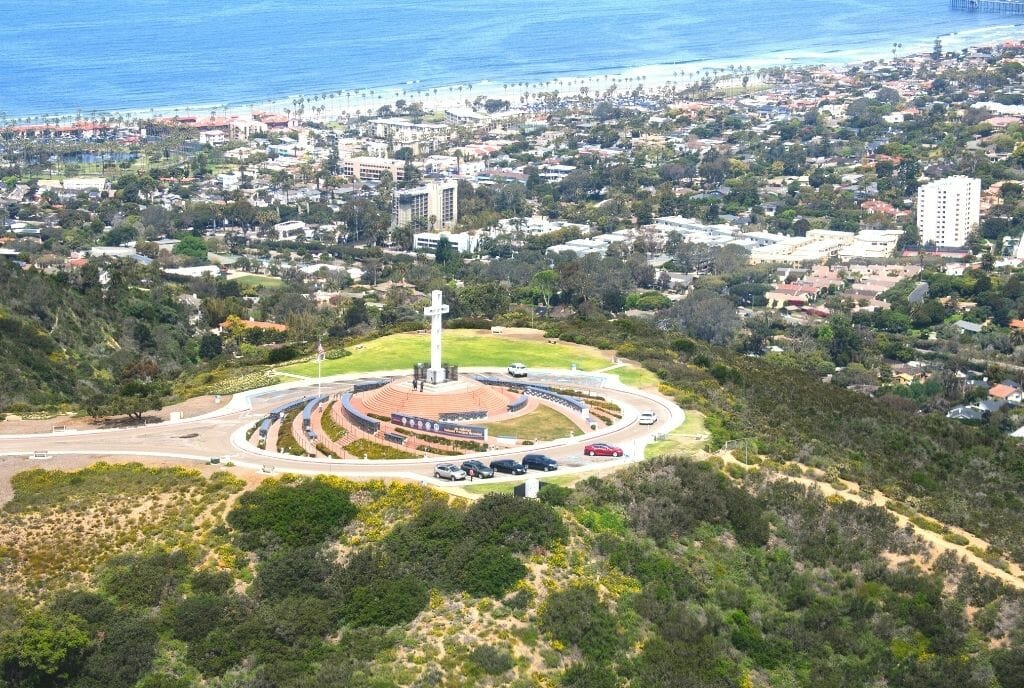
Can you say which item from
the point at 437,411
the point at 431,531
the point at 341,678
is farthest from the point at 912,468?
the point at 341,678

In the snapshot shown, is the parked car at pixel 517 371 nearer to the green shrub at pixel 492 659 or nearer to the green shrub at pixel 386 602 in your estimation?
the green shrub at pixel 386 602

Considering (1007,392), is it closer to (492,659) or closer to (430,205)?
(492,659)

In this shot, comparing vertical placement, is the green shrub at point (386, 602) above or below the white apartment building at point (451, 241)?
above

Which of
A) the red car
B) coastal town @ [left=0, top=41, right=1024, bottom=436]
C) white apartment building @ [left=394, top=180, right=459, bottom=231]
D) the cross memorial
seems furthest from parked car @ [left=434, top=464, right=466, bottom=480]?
white apartment building @ [left=394, top=180, right=459, bottom=231]

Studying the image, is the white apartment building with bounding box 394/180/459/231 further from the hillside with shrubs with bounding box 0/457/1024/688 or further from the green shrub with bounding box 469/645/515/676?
the green shrub with bounding box 469/645/515/676

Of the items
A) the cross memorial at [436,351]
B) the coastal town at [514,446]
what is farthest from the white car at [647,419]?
the cross memorial at [436,351]

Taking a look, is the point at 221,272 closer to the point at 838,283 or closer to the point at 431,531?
the point at 838,283
